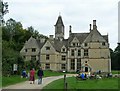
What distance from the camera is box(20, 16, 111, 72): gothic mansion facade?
72250 millimetres

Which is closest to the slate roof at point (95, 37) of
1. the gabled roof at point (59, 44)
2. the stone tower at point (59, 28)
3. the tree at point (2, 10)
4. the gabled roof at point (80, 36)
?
the gabled roof at point (80, 36)

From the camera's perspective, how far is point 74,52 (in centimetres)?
7444

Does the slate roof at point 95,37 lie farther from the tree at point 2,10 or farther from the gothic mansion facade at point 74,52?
the tree at point 2,10

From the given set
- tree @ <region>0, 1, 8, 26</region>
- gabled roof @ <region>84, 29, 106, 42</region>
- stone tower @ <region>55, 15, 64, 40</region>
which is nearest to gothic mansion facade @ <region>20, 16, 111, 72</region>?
gabled roof @ <region>84, 29, 106, 42</region>

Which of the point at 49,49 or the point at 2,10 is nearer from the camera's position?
the point at 2,10

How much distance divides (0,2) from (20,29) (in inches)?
2299

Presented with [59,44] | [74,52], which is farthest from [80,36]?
[59,44]

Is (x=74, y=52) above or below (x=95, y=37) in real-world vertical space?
below

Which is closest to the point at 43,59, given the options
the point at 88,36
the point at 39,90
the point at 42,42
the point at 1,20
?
the point at 42,42

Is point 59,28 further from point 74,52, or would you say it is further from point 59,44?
point 74,52

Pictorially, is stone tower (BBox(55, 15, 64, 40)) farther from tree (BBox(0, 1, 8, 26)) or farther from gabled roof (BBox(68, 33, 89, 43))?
tree (BBox(0, 1, 8, 26))

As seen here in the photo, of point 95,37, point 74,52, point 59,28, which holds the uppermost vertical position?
point 59,28

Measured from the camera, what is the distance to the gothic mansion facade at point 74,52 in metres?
72.2

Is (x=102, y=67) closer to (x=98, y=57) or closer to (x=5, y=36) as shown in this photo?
(x=98, y=57)
